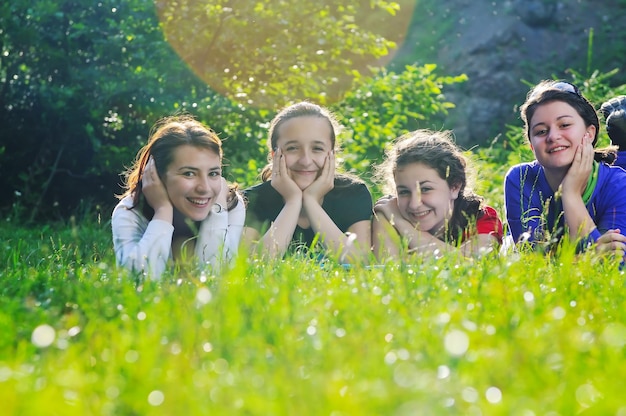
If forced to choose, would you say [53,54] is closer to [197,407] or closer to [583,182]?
[583,182]

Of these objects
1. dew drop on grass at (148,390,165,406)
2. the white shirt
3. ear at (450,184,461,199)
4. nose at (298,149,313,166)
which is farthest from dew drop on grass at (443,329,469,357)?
ear at (450,184,461,199)

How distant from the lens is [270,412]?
1.50 meters

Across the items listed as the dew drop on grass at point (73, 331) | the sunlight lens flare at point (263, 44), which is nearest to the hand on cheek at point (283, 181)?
the dew drop on grass at point (73, 331)

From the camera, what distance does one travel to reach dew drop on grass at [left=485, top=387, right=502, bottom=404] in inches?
65.0

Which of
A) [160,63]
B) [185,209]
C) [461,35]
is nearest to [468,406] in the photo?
[185,209]

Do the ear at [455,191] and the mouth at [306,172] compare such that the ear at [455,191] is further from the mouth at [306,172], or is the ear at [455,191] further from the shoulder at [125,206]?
the shoulder at [125,206]

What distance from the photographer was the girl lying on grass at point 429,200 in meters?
4.94

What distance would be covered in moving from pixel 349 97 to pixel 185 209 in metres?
6.19

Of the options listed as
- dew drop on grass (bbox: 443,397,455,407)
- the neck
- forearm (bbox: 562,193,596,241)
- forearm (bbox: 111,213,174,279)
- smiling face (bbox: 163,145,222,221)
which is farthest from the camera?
the neck

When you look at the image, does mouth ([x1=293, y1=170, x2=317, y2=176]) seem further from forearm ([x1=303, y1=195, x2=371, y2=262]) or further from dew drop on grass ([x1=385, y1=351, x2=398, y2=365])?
dew drop on grass ([x1=385, y1=351, x2=398, y2=365])

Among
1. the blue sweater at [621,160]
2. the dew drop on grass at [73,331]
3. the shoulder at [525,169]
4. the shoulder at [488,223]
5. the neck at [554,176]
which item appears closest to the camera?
the dew drop on grass at [73,331]

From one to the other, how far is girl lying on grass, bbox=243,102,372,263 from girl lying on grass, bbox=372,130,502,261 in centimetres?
18

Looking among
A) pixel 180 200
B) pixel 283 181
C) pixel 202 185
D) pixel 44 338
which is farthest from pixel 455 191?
pixel 44 338

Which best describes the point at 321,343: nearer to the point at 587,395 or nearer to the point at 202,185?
the point at 587,395
